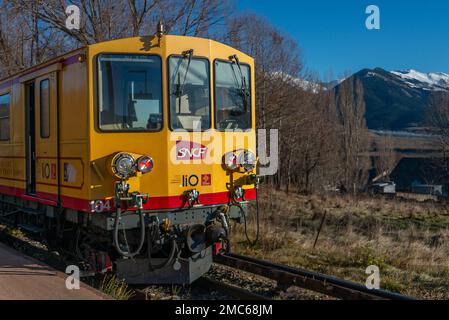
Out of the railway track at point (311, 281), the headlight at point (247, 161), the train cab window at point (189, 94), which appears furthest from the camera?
the headlight at point (247, 161)

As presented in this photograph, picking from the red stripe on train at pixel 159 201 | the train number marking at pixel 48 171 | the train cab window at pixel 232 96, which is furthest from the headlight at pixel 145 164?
the train number marking at pixel 48 171

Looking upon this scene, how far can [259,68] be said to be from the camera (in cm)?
2953

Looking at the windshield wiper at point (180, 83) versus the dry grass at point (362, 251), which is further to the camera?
the dry grass at point (362, 251)

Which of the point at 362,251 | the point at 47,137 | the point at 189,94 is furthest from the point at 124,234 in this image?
the point at 362,251

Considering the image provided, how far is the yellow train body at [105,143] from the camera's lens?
6.94 metres

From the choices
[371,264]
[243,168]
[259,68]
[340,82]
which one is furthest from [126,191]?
[340,82]

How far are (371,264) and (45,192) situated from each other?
5.66 meters

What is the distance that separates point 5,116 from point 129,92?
4509 mm

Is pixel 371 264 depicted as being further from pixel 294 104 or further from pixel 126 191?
pixel 294 104

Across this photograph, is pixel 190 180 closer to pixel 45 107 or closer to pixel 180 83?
pixel 180 83

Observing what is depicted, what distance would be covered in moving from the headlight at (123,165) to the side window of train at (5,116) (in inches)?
173

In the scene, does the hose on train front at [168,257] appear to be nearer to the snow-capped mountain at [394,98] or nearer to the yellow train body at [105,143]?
the yellow train body at [105,143]

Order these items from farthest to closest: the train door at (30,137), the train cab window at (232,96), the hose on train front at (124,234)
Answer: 1. the train door at (30,137)
2. the train cab window at (232,96)
3. the hose on train front at (124,234)

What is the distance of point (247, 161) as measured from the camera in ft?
26.3
